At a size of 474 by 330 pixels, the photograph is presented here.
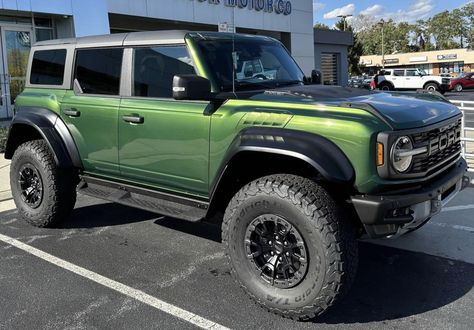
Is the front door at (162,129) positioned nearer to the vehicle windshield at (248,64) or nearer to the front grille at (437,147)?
the vehicle windshield at (248,64)

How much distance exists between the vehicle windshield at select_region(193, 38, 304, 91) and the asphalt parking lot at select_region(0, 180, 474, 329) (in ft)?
5.12

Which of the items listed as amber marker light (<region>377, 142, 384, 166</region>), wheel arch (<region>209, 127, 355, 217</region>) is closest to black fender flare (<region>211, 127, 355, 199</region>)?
wheel arch (<region>209, 127, 355, 217</region>)

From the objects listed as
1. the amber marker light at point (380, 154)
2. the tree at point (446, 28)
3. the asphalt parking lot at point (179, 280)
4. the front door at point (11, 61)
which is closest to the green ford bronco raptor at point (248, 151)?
the amber marker light at point (380, 154)

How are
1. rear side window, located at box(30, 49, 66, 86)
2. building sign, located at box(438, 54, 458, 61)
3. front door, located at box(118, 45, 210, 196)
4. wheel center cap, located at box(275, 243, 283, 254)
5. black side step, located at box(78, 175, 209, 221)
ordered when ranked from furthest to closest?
1. building sign, located at box(438, 54, 458, 61)
2. rear side window, located at box(30, 49, 66, 86)
3. black side step, located at box(78, 175, 209, 221)
4. front door, located at box(118, 45, 210, 196)
5. wheel center cap, located at box(275, 243, 283, 254)

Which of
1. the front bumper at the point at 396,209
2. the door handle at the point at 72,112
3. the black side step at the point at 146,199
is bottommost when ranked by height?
the black side step at the point at 146,199

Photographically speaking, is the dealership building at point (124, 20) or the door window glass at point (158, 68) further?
the dealership building at point (124, 20)

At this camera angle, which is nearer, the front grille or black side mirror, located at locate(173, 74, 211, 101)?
the front grille

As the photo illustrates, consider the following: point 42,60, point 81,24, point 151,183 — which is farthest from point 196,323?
point 81,24

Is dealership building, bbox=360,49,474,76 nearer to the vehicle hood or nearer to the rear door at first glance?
the rear door

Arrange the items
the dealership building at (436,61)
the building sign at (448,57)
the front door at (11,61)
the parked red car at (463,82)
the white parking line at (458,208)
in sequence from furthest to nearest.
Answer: the building sign at (448,57) < the dealership building at (436,61) < the parked red car at (463,82) < the front door at (11,61) < the white parking line at (458,208)

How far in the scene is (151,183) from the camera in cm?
445

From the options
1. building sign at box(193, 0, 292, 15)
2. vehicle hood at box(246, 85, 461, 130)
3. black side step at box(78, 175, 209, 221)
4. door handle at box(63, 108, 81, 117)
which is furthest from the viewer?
building sign at box(193, 0, 292, 15)

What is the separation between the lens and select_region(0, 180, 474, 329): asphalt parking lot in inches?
135

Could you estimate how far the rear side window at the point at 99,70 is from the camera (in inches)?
185
